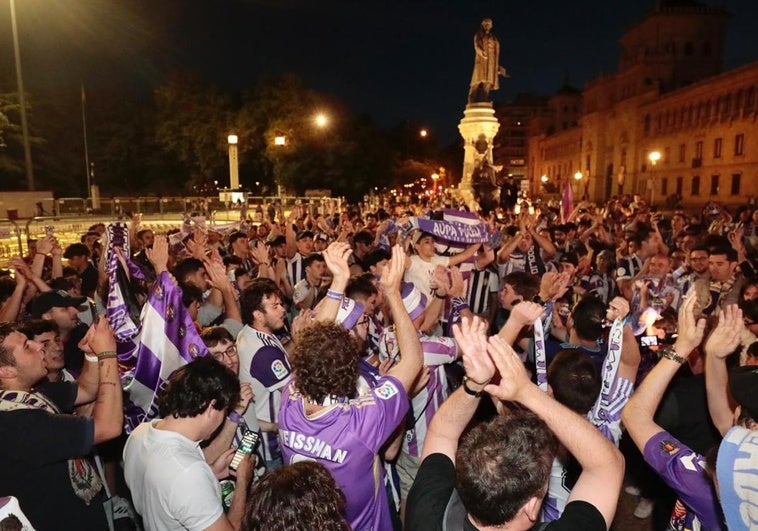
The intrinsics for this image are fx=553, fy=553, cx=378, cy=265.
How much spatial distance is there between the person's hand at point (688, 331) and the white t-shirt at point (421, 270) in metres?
4.07

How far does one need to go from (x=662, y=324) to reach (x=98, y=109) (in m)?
53.5

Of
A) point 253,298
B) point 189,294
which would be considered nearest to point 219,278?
point 189,294

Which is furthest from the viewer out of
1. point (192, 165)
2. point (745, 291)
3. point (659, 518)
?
point (192, 165)

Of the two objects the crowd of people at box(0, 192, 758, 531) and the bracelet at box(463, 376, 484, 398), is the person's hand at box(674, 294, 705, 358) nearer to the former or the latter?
the crowd of people at box(0, 192, 758, 531)

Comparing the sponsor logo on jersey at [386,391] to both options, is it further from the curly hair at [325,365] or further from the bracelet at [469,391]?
the bracelet at [469,391]

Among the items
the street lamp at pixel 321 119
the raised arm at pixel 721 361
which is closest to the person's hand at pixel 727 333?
the raised arm at pixel 721 361

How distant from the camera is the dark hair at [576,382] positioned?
3209mm

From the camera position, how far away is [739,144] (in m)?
45.0

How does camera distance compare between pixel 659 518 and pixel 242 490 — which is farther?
pixel 659 518

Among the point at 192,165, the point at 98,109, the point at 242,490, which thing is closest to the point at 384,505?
the point at 242,490

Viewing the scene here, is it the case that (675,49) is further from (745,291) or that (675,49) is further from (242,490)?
(242,490)

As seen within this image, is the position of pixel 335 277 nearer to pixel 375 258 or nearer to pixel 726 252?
pixel 375 258

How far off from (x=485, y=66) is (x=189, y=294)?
18.3 meters

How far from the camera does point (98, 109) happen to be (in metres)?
48.5
